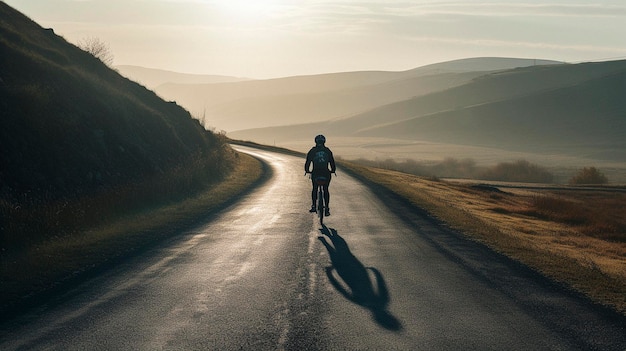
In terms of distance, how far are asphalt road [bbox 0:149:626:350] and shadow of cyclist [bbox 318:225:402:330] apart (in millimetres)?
24

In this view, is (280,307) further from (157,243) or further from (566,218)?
(566,218)

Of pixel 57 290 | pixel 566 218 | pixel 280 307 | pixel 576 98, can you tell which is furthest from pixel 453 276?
pixel 576 98

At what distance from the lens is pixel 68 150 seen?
69.4 feet

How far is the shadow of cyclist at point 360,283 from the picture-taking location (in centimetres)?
881

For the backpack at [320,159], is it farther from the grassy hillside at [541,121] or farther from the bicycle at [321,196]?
the grassy hillside at [541,121]

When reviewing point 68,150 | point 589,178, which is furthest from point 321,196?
point 589,178

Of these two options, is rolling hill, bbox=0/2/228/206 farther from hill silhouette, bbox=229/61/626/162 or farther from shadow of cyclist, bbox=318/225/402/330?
hill silhouette, bbox=229/61/626/162

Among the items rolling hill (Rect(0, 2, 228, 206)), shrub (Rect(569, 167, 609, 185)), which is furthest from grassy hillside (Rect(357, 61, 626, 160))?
rolling hill (Rect(0, 2, 228, 206))

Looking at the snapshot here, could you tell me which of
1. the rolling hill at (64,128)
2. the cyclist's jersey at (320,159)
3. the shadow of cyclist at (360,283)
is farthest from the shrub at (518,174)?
the shadow of cyclist at (360,283)

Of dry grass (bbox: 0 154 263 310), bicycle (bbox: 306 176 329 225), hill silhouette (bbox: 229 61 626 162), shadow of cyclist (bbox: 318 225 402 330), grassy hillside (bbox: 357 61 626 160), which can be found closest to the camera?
shadow of cyclist (bbox: 318 225 402 330)

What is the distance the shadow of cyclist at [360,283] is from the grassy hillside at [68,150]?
6923mm

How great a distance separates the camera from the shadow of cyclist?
28.9 feet

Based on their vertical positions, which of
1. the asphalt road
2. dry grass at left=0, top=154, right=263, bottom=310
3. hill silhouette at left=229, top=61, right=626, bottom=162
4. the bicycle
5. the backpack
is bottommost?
dry grass at left=0, top=154, right=263, bottom=310

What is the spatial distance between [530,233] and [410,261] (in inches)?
508
